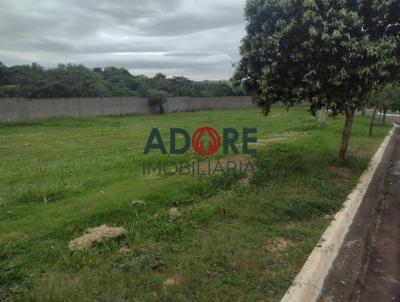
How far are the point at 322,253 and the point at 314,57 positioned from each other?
13.4ft

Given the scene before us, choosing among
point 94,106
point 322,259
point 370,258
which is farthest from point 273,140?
point 94,106

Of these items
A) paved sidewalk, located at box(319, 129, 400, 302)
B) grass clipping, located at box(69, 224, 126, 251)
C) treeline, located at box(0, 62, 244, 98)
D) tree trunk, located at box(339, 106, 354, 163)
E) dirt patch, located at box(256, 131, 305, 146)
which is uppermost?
treeline, located at box(0, 62, 244, 98)

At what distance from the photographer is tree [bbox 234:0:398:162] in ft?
22.2

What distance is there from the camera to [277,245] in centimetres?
468

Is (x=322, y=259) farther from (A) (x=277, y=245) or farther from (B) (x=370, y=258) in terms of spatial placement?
A: (B) (x=370, y=258)

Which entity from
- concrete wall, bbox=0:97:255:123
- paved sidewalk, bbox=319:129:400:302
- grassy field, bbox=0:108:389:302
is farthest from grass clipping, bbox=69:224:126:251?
concrete wall, bbox=0:97:255:123

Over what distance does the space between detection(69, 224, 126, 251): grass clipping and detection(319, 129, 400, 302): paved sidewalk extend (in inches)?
96.2

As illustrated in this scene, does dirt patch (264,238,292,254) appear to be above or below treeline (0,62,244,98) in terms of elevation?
below

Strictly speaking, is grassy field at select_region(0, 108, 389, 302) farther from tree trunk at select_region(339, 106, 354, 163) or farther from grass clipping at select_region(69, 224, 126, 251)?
tree trunk at select_region(339, 106, 354, 163)

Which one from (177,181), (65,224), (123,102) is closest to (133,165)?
(177,181)

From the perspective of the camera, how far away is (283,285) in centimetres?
374

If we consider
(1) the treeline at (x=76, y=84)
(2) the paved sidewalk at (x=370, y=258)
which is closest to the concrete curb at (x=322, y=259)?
(2) the paved sidewalk at (x=370, y=258)

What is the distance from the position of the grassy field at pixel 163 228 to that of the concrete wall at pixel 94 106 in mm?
17351

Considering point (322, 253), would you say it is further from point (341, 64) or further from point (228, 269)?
point (341, 64)
